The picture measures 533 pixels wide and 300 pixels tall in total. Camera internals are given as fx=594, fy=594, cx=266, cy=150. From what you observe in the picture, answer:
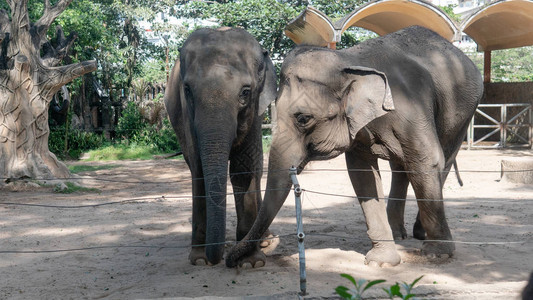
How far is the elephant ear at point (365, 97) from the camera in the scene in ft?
15.2

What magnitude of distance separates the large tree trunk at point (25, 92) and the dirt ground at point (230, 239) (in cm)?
81

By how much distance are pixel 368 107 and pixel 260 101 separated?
3.46 ft

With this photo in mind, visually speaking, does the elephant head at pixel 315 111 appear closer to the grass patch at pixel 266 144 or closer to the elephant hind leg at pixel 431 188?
the elephant hind leg at pixel 431 188

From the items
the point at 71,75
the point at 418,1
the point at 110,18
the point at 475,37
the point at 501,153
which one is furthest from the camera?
the point at 110,18

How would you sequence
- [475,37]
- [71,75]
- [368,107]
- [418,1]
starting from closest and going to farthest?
[368,107] → [71,75] → [418,1] → [475,37]

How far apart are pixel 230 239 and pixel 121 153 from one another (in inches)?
516

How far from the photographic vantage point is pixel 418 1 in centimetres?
1518

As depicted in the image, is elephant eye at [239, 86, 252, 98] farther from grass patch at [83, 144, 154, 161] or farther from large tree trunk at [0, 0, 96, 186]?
Result: grass patch at [83, 144, 154, 161]

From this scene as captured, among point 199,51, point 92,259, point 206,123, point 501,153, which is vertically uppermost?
point 199,51

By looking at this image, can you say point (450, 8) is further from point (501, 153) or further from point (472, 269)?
point (472, 269)

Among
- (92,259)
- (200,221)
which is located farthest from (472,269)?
(92,259)

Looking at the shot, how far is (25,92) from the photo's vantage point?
11.3 metres

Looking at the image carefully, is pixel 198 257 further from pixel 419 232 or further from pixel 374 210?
pixel 419 232

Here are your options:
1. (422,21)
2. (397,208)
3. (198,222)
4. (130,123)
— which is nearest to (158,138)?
(130,123)
